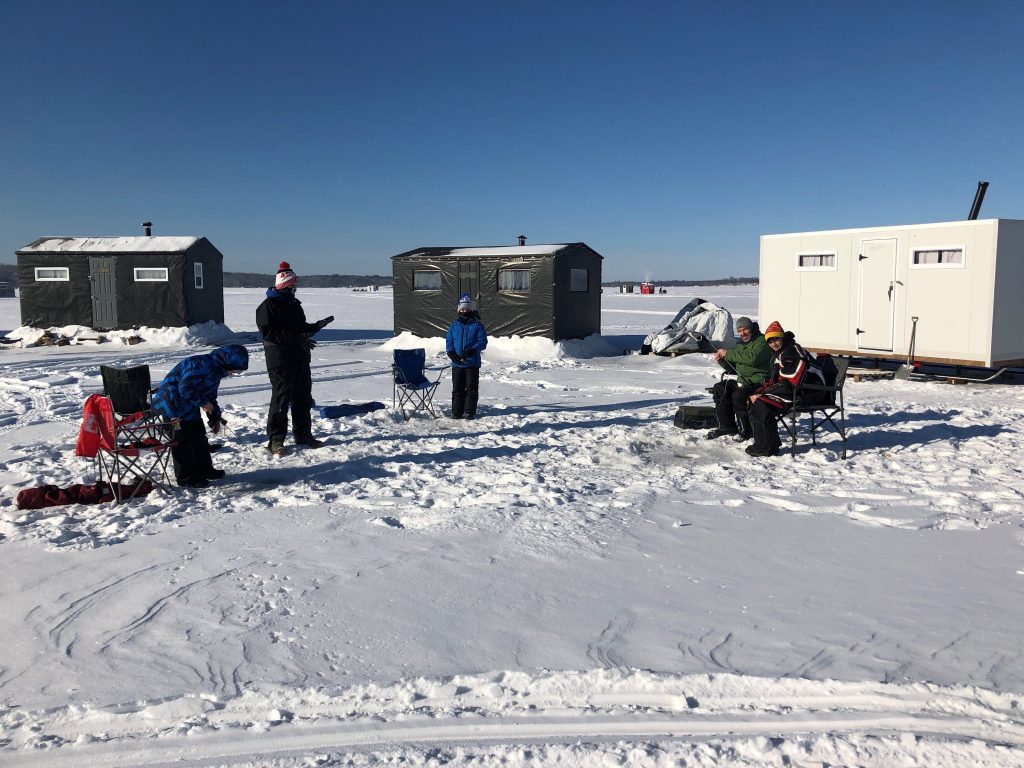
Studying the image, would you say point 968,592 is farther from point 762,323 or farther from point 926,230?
point 762,323

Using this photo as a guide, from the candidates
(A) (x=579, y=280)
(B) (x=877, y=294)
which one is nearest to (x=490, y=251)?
(A) (x=579, y=280)

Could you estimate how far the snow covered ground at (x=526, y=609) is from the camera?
2520 mm

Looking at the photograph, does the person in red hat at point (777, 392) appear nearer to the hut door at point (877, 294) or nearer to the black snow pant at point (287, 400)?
the black snow pant at point (287, 400)

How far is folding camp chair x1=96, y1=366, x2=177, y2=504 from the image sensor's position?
4.84 m

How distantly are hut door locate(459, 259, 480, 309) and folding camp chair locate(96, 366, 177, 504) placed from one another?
10.7m

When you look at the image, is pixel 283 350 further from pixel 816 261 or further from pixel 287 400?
pixel 816 261

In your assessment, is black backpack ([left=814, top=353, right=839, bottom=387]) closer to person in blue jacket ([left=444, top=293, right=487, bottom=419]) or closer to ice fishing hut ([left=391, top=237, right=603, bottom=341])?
person in blue jacket ([left=444, top=293, right=487, bottom=419])

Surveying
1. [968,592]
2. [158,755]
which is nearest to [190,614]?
[158,755]

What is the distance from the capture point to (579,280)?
16.0 m

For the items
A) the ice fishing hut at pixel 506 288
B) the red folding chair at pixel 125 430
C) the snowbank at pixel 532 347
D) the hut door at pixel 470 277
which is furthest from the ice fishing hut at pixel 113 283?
the red folding chair at pixel 125 430

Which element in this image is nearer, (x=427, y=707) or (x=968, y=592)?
(x=427, y=707)

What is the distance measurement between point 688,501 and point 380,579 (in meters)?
2.17

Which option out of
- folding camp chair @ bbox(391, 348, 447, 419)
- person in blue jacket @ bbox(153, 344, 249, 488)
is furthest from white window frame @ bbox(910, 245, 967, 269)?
person in blue jacket @ bbox(153, 344, 249, 488)

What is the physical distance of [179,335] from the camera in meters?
17.6
